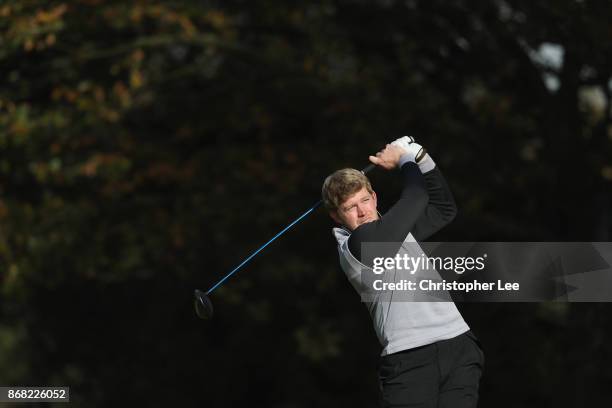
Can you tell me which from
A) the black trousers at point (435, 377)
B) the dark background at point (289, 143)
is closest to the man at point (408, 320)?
the black trousers at point (435, 377)

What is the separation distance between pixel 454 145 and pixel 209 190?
3141 millimetres

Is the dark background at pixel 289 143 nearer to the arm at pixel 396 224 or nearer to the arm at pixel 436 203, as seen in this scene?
the arm at pixel 436 203

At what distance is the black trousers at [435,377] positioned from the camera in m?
4.79

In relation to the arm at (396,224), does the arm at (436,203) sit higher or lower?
higher

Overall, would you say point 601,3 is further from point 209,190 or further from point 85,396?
point 85,396

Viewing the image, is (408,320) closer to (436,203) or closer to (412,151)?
(436,203)

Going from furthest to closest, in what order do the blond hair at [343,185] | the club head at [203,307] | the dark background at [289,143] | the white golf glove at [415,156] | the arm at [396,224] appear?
the dark background at [289,143] < the club head at [203,307] < the white golf glove at [415,156] < the blond hair at [343,185] < the arm at [396,224]

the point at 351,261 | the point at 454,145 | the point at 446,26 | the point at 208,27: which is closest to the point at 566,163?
the point at 454,145

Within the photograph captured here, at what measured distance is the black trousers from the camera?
15.7 feet

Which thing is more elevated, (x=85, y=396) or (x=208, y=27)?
(x=208, y=27)

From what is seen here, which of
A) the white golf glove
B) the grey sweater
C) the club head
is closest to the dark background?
the white golf glove

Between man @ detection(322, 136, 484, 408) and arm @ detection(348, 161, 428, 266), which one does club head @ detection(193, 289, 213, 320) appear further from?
arm @ detection(348, 161, 428, 266)

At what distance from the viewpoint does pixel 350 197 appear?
493 centimetres

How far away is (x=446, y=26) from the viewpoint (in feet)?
43.1
